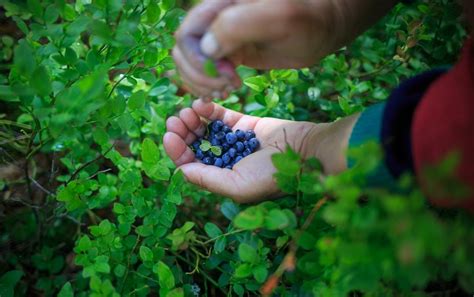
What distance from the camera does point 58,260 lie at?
1526mm

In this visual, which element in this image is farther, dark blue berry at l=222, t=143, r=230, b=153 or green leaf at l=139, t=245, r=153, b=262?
dark blue berry at l=222, t=143, r=230, b=153

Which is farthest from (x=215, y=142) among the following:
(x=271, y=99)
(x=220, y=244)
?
(x=220, y=244)

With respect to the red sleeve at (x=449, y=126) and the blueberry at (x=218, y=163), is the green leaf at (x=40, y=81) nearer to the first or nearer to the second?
the blueberry at (x=218, y=163)

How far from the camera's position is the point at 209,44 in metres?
0.92

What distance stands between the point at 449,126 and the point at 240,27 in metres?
0.42

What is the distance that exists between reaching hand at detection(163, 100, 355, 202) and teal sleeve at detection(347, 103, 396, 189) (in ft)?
0.16

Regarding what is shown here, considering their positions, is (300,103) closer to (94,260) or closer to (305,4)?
(305,4)

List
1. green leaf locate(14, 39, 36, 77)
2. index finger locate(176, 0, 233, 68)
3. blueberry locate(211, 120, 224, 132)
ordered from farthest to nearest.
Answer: blueberry locate(211, 120, 224, 132) → index finger locate(176, 0, 233, 68) → green leaf locate(14, 39, 36, 77)

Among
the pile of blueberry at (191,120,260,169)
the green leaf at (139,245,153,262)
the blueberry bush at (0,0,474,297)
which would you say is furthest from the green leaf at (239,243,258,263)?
the pile of blueberry at (191,120,260,169)

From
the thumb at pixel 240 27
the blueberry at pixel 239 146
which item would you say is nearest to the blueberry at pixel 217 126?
the blueberry at pixel 239 146

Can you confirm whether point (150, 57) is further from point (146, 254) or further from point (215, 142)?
point (146, 254)

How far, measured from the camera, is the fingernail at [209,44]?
92 centimetres

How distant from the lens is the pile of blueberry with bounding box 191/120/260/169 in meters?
1.36

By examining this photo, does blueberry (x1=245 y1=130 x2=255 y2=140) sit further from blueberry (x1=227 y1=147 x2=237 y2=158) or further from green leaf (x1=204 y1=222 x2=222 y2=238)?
green leaf (x1=204 y1=222 x2=222 y2=238)
